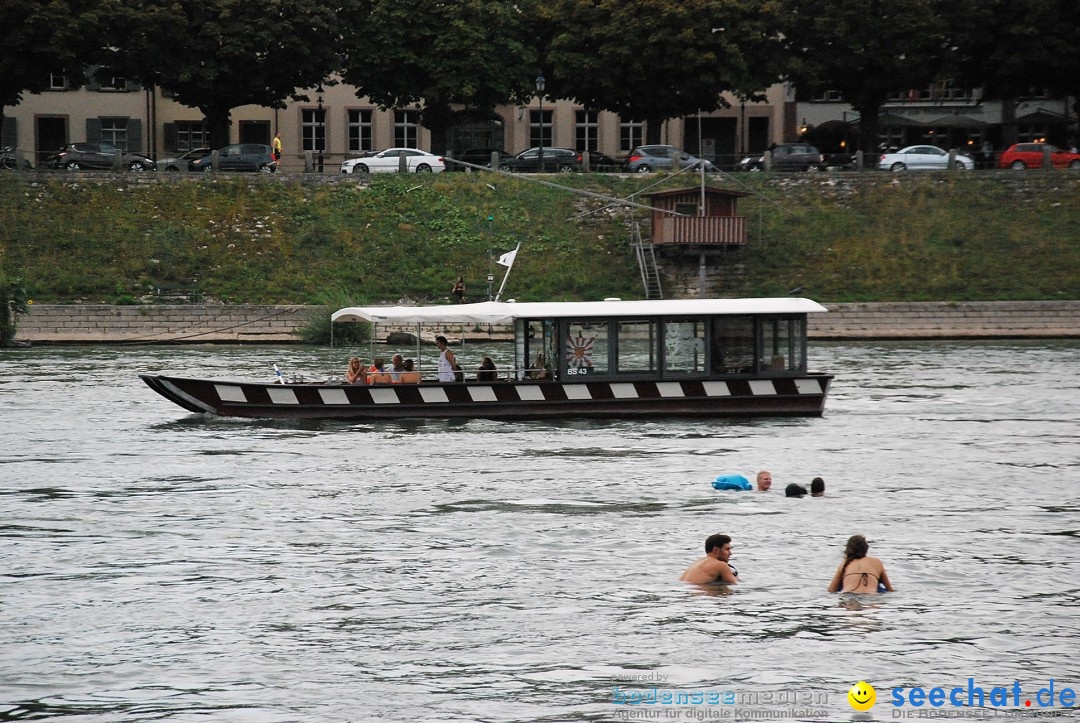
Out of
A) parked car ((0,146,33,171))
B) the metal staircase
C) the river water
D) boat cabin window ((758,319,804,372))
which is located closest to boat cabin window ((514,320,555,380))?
the river water

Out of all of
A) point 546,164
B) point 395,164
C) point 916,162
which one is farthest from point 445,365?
point 916,162

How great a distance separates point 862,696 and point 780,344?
1976 centimetres

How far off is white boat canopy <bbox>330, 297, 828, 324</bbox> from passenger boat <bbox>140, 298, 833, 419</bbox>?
31mm

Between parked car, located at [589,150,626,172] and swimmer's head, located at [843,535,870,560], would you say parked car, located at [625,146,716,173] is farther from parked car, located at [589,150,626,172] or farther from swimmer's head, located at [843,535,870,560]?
swimmer's head, located at [843,535,870,560]

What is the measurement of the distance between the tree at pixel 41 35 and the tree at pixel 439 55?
39.4 feet

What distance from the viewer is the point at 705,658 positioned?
16.4m

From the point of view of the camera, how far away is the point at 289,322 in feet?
187

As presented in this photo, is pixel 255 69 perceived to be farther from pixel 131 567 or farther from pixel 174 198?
pixel 131 567

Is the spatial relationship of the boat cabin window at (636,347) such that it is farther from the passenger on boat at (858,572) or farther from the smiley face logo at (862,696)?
the smiley face logo at (862,696)

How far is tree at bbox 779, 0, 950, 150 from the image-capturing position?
7250cm

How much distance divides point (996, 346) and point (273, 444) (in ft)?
102

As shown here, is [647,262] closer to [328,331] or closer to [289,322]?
[328,331]

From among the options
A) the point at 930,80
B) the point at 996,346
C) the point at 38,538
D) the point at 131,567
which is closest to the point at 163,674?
the point at 131,567

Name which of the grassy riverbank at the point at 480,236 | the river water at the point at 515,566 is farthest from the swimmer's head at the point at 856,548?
the grassy riverbank at the point at 480,236
